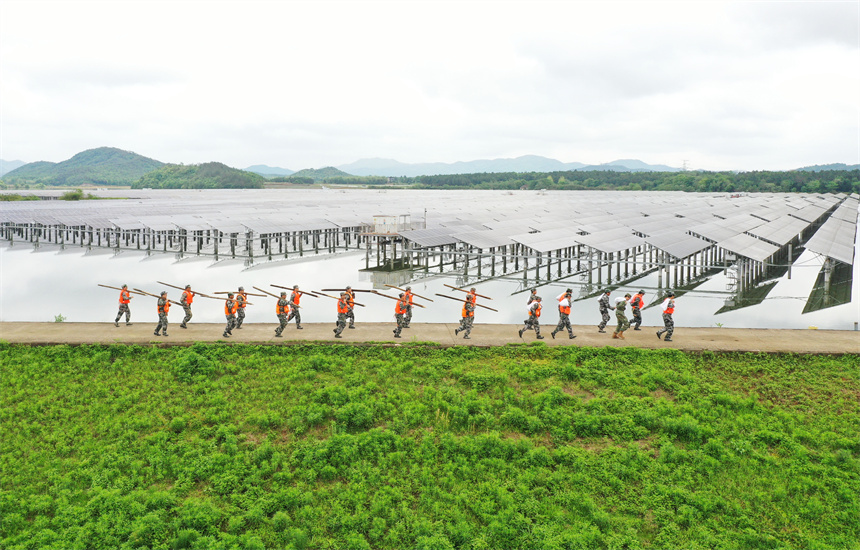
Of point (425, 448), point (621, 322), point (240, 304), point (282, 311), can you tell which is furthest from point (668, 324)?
point (240, 304)

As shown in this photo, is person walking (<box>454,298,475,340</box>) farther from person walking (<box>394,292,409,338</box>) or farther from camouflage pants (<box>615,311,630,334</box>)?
camouflage pants (<box>615,311,630,334</box>)

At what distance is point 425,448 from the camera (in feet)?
35.9

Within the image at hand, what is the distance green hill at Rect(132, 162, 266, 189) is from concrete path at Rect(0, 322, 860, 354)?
442ft

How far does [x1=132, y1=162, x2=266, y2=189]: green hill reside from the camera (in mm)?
141375

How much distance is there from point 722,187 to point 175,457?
497ft

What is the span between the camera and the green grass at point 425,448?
9062mm

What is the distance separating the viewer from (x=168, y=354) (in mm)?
14266

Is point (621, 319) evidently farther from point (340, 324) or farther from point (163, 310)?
point (163, 310)

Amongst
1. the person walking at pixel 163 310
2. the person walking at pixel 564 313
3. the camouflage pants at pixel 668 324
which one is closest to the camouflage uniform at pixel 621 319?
the camouflage pants at pixel 668 324

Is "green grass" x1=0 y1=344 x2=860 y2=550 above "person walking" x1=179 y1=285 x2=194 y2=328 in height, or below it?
below

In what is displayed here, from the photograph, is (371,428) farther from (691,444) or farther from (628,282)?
(628,282)

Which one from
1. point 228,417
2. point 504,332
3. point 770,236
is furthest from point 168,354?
point 770,236

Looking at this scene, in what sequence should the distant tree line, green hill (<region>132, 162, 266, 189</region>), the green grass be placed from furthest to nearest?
green hill (<region>132, 162, 266, 189</region>)
the distant tree line
the green grass

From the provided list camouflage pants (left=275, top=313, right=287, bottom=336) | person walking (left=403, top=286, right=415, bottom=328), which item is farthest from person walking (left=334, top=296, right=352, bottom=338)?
person walking (left=403, top=286, right=415, bottom=328)
